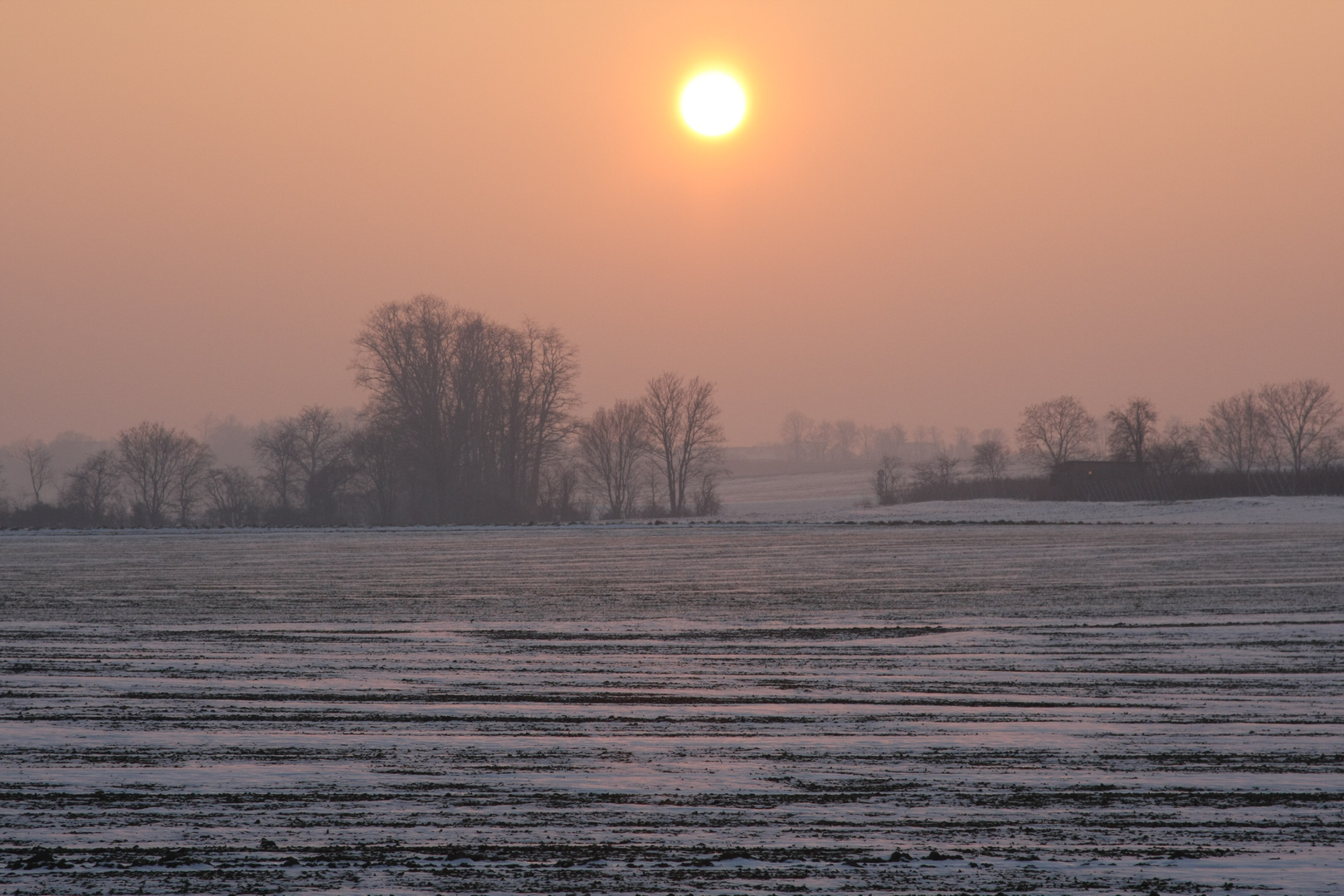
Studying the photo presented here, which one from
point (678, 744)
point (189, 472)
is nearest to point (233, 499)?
point (189, 472)

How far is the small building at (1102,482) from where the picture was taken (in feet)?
245

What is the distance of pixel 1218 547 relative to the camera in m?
32.5

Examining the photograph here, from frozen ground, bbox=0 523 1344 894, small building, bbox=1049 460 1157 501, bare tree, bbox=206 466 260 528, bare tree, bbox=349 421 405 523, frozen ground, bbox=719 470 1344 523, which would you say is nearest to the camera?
frozen ground, bbox=0 523 1344 894

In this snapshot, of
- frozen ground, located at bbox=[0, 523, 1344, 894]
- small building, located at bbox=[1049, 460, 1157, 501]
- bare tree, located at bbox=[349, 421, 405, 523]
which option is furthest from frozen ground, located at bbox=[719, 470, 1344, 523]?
frozen ground, located at bbox=[0, 523, 1344, 894]

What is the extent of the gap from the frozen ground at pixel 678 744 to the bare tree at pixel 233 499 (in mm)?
60588

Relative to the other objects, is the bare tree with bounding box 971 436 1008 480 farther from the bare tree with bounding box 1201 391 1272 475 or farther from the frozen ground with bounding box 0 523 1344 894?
the frozen ground with bounding box 0 523 1344 894

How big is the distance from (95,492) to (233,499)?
47.6 ft

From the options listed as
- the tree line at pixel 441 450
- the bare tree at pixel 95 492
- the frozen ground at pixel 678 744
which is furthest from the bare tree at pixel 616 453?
the frozen ground at pixel 678 744

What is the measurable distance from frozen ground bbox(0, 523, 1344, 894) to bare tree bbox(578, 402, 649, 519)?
269 feet

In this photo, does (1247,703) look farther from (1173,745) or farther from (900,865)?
(900,865)

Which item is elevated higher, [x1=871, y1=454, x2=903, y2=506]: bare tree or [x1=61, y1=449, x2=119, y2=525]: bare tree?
[x1=61, y1=449, x2=119, y2=525]: bare tree

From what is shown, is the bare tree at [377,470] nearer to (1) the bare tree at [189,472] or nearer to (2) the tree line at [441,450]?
(2) the tree line at [441,450]

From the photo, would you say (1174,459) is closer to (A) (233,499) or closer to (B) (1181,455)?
(B) (1181,455)

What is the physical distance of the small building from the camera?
74812 mm
